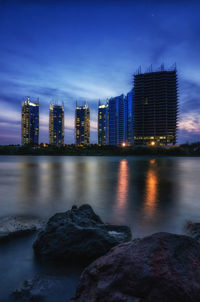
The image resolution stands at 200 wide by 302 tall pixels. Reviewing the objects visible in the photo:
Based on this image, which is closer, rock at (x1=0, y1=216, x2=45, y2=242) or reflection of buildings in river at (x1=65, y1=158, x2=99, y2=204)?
rock at (x1=0, y1=216, x2=45, y2=242)

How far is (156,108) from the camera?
5782 inches

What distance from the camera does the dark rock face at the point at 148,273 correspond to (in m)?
2.16

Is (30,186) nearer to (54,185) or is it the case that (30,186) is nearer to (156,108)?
(54,185)

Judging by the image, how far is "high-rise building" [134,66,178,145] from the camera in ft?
470

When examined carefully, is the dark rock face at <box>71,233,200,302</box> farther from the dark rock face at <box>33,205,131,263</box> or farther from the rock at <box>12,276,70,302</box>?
the dark rock face at <box>33,205,131,263</box>

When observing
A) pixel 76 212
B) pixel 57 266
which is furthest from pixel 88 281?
pixel 76 212

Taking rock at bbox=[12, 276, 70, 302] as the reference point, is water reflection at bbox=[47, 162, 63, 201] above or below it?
below

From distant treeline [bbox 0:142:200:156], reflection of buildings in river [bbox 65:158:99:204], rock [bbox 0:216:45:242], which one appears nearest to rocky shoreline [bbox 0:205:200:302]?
rock [bbox 0:216:45:242]

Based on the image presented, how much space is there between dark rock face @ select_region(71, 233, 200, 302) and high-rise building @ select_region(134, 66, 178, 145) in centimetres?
14666

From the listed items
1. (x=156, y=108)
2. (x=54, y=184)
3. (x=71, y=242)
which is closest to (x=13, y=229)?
(x=71, y=242)

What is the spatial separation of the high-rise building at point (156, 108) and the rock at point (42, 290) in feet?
480

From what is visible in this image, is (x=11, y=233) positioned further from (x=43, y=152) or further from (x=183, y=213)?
(x=43, y=152)

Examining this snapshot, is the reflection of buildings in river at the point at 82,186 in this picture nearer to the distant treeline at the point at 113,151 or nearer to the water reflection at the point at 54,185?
the water reflection at the point at 54,185

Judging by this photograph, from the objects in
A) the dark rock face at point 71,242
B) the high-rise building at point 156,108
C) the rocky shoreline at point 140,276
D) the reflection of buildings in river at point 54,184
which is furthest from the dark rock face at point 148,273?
the high-rise building at point 156,108
